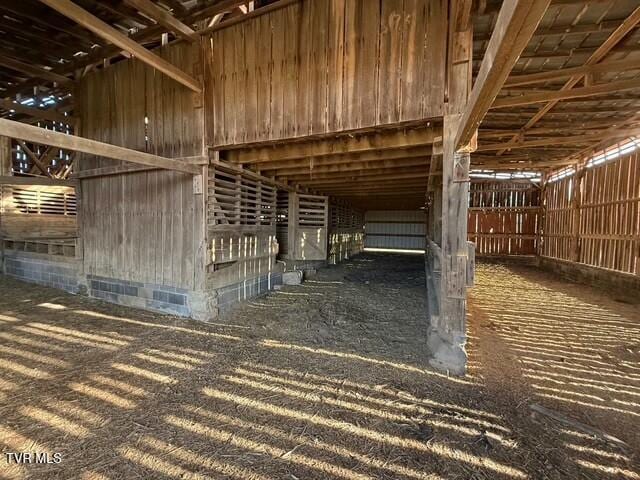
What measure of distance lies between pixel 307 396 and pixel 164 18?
14.8ft

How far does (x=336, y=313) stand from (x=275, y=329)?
43.1 inches

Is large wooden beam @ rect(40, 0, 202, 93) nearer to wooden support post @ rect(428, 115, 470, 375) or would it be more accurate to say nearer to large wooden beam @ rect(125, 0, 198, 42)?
large wooden beam @ rect(125, 0, 198, 42)

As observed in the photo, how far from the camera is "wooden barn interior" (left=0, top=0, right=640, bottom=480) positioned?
5.95 feet

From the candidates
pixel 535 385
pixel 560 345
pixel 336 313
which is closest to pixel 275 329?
pixel 336 313

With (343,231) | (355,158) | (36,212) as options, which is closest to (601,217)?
(343,231)

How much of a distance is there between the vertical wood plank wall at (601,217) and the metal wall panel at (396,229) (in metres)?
6.45

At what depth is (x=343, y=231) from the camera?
1024cm

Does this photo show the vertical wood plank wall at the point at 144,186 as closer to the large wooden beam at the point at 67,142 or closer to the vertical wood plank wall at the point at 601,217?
the large wooden beam at the point at 67,142

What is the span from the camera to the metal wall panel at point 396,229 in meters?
16.0

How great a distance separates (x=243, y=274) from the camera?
16.4 ft

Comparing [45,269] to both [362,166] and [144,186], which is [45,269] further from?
[362,166]

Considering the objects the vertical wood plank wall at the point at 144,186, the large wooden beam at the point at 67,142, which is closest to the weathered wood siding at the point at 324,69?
the vertical wood plank wall at the point at 144,186

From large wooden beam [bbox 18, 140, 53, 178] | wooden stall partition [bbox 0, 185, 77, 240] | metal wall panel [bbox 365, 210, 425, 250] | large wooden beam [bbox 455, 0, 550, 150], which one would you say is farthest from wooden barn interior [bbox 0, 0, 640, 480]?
metal wall panel [bbox 365, 210, 425, 250]

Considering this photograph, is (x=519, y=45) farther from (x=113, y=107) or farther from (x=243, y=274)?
(x=113, y=107)
